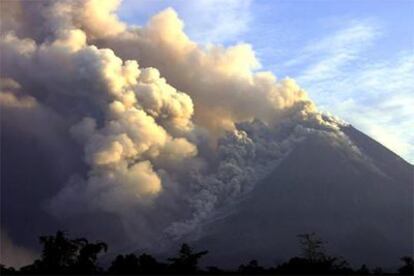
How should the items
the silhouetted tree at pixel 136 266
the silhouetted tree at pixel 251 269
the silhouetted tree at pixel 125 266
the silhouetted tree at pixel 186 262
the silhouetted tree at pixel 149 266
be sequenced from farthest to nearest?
the silhouetted tree at pixel 251 269 → the silhouetted tree at pixel 186 262 → the silhouetted tree at pixel 125 266 → the silhouetted tree at pixel 136 266 → the silhouetted tree at pixel 149 266

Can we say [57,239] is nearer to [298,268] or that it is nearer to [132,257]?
[132,257]

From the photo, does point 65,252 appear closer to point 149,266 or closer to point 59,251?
point 59,251

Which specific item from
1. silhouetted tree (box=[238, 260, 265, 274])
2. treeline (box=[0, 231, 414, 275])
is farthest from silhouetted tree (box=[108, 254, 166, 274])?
silhouetted tree (box=[238, 260, 265, 274])

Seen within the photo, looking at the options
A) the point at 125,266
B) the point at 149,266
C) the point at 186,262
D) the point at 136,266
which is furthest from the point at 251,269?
the point at 125,266

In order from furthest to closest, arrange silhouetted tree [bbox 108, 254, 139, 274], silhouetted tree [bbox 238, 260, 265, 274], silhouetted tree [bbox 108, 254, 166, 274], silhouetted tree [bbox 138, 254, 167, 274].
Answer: silhouetted tree [bbox 238, 260, 265, 274]
silhouetted tree [bbox 108, 254, 139, 274]
silhouetted tree [bbox 108, 254, 166, 274]
silhouetted tree [bbox 138, 254, 167, 274]

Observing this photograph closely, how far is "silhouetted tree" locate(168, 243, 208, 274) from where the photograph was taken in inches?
2373

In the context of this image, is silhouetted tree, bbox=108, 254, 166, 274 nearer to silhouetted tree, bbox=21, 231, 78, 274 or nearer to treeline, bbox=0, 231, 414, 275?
treeline, bbox=0, 231, 414, 275

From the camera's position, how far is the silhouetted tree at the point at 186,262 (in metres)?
60.3

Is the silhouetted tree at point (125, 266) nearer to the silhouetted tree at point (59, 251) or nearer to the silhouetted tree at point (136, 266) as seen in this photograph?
the silhouetted tree at point (136, 266)

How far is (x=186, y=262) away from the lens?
225 feet

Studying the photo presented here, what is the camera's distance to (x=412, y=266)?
66.9 m

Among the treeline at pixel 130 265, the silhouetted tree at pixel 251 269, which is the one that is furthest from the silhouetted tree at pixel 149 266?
the silhouetted tree at pixel 251 269

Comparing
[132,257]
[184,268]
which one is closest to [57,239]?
[132,257]

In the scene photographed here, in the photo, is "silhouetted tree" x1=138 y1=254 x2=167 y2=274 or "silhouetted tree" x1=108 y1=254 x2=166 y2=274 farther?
"silhouetted tree" x1=108 y1=254 x2=166 y2=274
